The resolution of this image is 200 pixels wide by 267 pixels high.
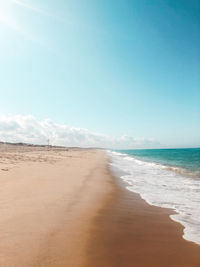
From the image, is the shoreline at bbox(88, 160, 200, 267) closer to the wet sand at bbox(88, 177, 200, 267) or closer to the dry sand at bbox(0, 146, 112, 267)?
the wet sand at bbox(88, 177, 200, 267)

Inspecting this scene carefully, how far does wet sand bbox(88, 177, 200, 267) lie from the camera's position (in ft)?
14.4

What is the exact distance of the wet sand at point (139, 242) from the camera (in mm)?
4379

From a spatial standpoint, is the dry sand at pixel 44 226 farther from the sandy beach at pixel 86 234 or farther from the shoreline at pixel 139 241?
the shoreline at pixel 139 241

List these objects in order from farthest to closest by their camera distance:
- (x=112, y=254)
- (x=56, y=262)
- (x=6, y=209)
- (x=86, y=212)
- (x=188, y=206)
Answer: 1. (x=188, y=206)
2. (x=86, y=212)
3. (x=6, y=209)
4. (x=112, y=254)
5. (x=56, y=262)

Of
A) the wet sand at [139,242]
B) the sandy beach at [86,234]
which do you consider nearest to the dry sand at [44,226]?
the sandy beach at [86,234]

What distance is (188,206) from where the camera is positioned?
9266 millimetres

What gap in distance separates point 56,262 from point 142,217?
4222 mm

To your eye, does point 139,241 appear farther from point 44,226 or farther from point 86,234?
point 44,226

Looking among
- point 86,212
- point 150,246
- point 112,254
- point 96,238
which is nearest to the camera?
point 112,254

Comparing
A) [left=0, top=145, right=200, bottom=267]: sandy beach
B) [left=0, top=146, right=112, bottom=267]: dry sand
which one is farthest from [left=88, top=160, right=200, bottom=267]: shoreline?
[left=0, top=146, right=112, bottom=267]: dry sand

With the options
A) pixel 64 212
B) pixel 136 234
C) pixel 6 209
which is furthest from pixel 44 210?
pixel 136 234

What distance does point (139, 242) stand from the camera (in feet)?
17.3

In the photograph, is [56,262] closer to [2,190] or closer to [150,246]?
[150,246]

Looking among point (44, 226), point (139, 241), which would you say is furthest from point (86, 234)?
point (139, 241)
